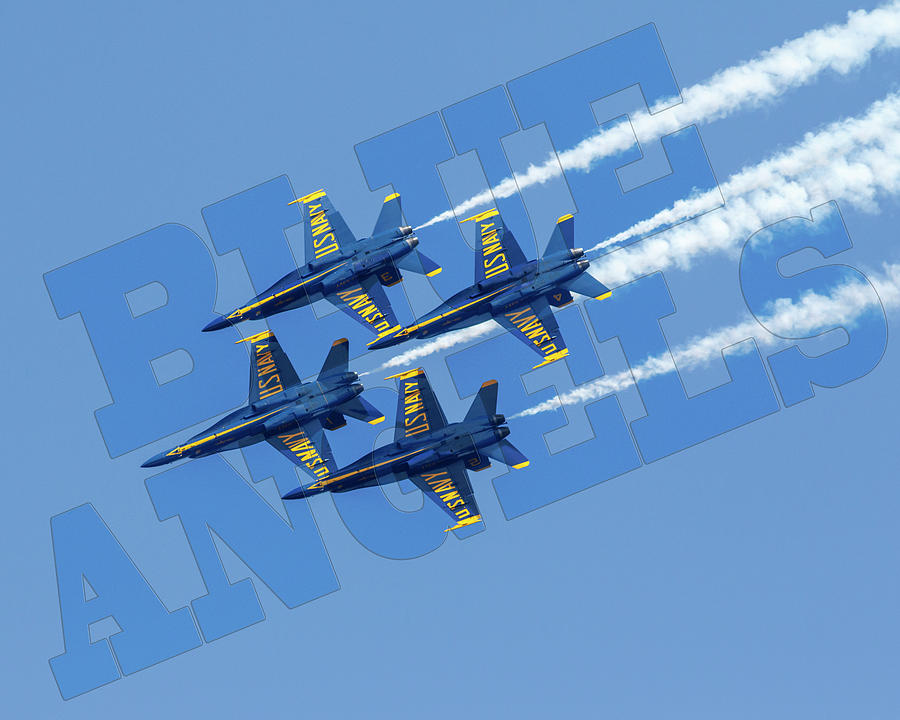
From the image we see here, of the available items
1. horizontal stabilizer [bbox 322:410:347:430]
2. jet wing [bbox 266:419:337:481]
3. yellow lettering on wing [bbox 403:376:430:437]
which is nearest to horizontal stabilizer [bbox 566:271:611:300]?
yellow lettering on wing [bbox 403:376:430:437]

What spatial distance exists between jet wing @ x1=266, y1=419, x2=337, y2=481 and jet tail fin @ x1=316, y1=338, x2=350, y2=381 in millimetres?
Result: 3393

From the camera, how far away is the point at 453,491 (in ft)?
340

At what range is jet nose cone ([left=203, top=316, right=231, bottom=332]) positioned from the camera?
10631 cm

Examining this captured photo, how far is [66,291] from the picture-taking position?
104 metres

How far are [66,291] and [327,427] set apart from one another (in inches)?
729

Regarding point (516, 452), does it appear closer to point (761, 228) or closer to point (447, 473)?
point (447, 473)

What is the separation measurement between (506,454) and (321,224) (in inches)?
765

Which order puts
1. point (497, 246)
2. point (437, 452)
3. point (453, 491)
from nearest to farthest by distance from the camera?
point (437, 452)
point (453, 491)
point (497, 246)

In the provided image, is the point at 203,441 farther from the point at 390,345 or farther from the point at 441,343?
the point at 441,343

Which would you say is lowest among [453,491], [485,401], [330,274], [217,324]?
[453,491]

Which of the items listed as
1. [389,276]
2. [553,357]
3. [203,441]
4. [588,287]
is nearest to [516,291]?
[588,287]

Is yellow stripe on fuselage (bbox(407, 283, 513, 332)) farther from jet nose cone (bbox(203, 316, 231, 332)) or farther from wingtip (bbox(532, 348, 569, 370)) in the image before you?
jet nose cone (bbox(203, 316, 231, 332))

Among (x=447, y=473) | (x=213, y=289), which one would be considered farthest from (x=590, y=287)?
(x=213, y=289)

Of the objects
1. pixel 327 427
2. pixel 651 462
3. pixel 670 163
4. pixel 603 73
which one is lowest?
pixel 651 462
